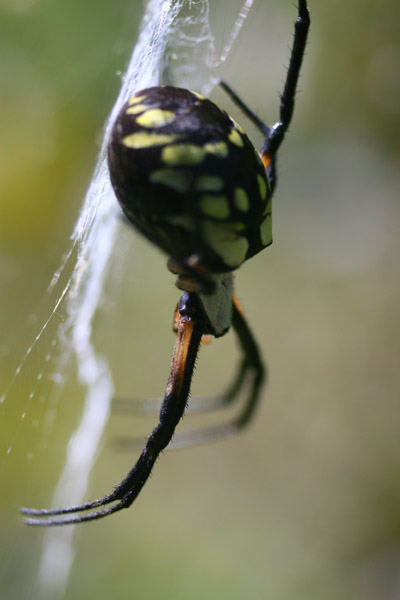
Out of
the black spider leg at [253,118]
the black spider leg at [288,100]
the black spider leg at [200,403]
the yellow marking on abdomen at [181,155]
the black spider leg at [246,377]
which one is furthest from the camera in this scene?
the black spider leg at [200,403]

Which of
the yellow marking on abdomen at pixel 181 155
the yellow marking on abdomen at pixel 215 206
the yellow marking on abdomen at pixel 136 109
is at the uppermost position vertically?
the yellow marking on abdomen at pixel 136 109

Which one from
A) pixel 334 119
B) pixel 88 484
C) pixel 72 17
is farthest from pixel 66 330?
pixel 334 119

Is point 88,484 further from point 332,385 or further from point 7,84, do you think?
point 7,84

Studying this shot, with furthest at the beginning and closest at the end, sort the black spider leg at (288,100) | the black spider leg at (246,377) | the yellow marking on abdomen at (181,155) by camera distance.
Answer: the black spider leg at (246,377) < the black spider leg at (288,100) < the yellow marking on abdomen at (181,155)

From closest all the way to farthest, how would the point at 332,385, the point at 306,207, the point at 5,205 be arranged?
1. the point at 5,205
2. the point at 332,385
3. the point at 306,207

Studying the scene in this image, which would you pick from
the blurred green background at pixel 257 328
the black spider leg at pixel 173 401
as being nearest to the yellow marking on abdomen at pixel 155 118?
the black spider leg at pixel 173 401

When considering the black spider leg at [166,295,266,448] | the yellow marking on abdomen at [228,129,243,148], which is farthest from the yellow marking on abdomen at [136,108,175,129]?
the black spider leg at [166,295,266,448]

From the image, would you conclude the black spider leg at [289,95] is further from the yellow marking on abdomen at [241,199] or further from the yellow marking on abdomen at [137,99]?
the yellow marking on abdomen at [137,99]
